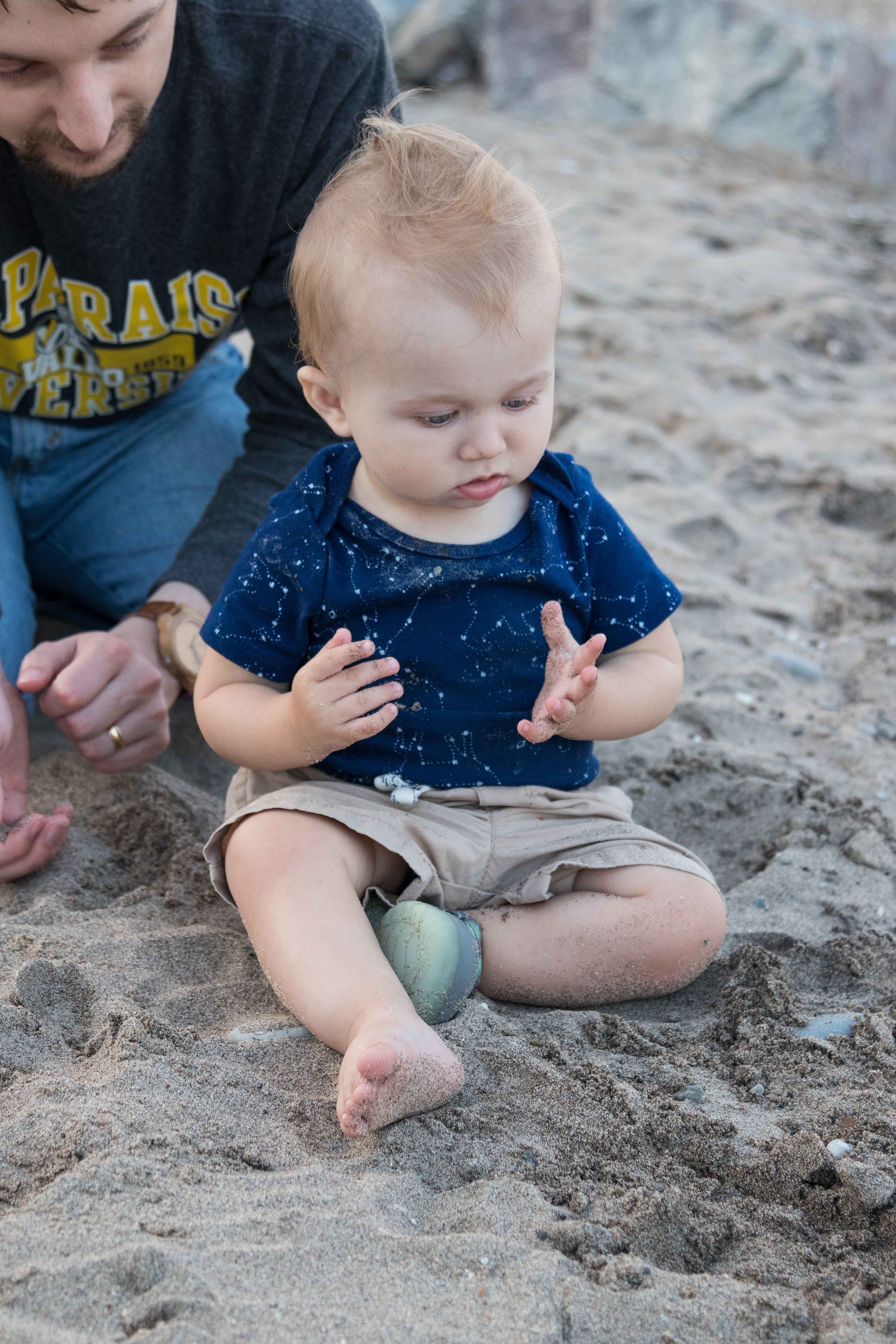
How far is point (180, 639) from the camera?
231 cm

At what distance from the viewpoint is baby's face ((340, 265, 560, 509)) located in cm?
156

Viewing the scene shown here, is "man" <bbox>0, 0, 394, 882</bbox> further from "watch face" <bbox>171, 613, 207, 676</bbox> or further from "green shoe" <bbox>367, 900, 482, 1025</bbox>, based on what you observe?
"green shoe" <bbox>367, 900, 482, 1025</bbox>

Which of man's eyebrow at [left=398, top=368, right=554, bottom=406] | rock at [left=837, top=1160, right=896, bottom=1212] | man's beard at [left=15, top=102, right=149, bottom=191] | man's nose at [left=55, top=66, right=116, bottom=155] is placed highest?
man's nose at [left=55, top=66, right=116, bottom=155]

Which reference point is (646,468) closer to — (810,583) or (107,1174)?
(810,583)

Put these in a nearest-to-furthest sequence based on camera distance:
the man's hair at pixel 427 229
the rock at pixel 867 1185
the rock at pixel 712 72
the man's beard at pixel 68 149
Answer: the rock at pixel 867 1185
the man's hair at pixel 427 229
the man's beard at pixel 68 149
the rock at pixel 712 72

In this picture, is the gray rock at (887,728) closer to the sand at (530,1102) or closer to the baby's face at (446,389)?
the sand at (530,1102)

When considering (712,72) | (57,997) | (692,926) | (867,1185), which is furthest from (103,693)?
(712,72)

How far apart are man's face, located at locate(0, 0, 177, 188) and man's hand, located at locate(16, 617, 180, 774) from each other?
0.79 meters

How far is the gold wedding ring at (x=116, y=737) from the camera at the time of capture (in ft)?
7.18

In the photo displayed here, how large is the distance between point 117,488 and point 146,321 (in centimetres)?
43

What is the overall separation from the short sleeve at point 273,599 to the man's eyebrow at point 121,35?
0.72 meters

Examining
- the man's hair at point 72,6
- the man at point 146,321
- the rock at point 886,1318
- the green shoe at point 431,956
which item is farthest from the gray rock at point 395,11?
the rock at point 886,1318

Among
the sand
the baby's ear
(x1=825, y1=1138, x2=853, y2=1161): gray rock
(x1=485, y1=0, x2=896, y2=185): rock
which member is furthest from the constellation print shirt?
(x1=485, y1=0, x2=896, y2=185): rock

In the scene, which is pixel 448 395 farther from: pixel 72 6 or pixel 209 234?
pixel 209 234
